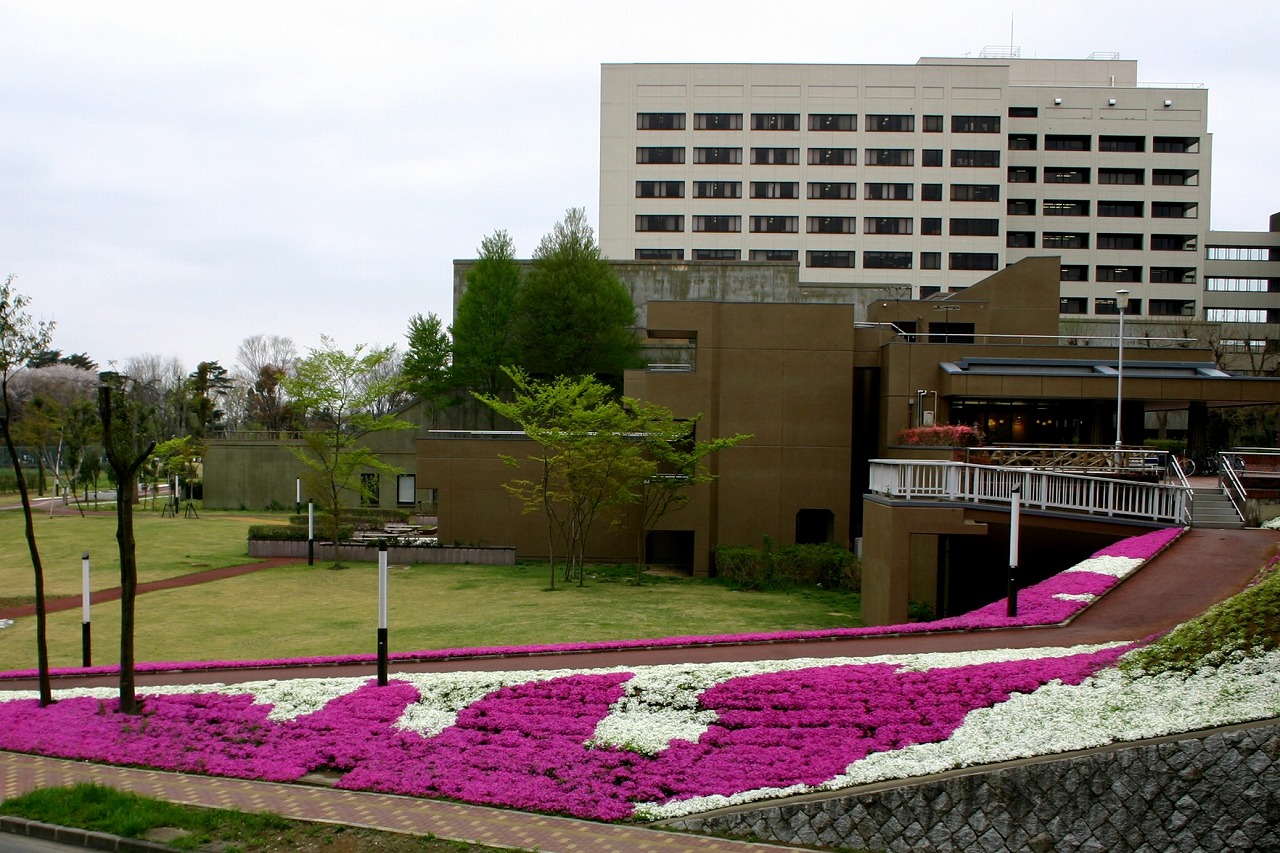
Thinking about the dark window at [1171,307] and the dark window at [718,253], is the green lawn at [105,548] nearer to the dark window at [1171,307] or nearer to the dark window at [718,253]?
the dark window at [718,253]

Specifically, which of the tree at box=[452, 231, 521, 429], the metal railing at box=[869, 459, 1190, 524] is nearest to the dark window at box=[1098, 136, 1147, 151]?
the tree at box=[452, 231, 521, 429]

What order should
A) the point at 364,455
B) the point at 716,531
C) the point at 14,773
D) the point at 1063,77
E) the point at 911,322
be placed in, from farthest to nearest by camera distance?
the point at 1063,77
the point at 911,322
the point at 364,455
the point at 716,531
the point at 14,773

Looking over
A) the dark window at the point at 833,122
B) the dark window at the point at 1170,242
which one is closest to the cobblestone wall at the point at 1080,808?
the dark window at the point at 833,122

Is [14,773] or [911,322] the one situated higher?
[911,322]

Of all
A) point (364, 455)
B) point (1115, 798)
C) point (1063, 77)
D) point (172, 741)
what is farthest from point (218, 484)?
point (1063, 77)

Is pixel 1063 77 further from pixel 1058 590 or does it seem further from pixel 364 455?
pixel 1058 590

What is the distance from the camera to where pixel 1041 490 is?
1959cm

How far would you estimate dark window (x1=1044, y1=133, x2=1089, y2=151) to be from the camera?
68.2 m

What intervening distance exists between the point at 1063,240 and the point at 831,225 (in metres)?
17.8

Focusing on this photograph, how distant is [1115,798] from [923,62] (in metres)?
74.0

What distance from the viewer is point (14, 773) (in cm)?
1026

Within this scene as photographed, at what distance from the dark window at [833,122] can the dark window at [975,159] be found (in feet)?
23.6

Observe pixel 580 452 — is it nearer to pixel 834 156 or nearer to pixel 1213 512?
pixel 1213 512

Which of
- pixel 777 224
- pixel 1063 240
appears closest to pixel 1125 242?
pixel 1063 240
